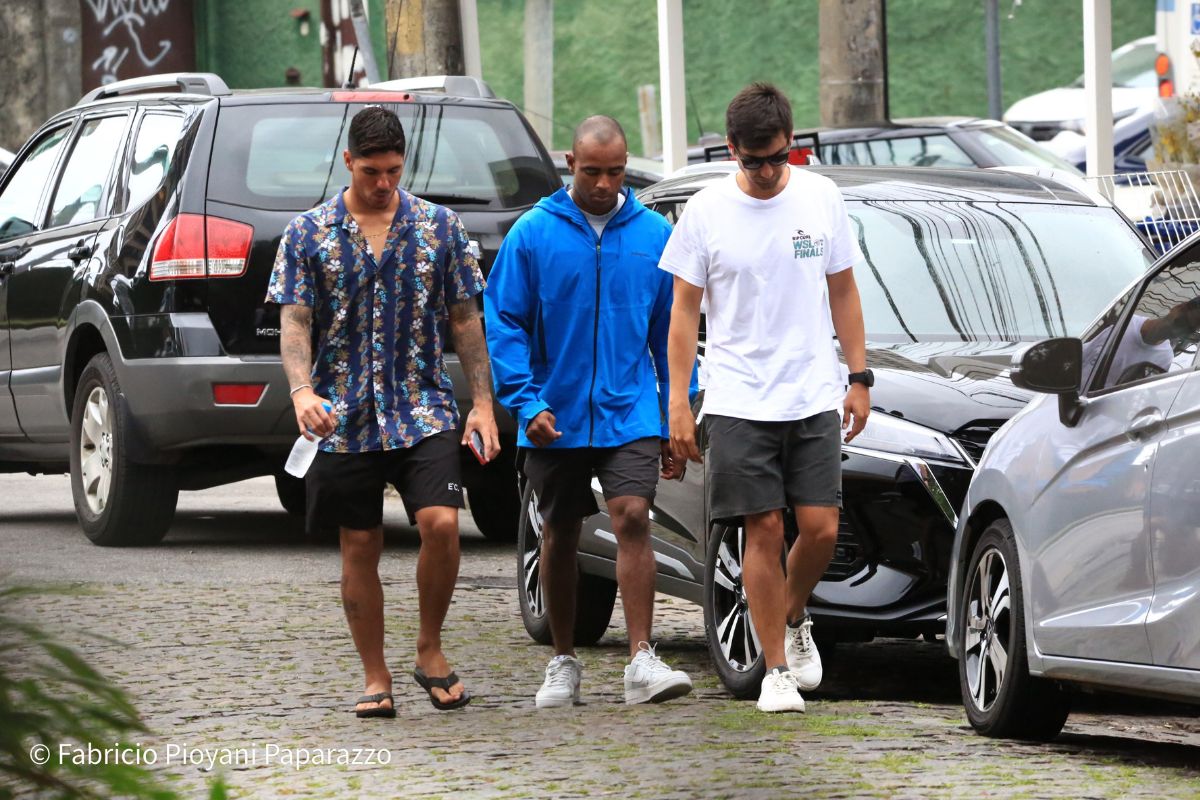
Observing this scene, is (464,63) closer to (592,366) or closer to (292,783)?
(592,366)

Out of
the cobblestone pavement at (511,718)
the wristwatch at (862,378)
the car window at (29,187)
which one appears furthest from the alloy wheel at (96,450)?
the wristwatch at (862,378)

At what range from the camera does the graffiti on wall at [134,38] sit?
30250 millimetres

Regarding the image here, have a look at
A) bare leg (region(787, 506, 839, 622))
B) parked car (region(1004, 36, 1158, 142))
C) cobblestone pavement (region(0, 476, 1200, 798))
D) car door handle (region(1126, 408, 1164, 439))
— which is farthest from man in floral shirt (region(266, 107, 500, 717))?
parked car (region(1004, 36, 1158, 142))

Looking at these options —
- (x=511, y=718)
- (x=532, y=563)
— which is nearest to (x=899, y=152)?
(x=532, y=563)

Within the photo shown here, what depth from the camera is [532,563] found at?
8469mm

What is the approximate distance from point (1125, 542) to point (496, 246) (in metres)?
5.19

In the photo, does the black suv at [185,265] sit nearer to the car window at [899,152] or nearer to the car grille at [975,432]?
the car grille at [975,432]

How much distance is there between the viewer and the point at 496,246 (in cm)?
1030

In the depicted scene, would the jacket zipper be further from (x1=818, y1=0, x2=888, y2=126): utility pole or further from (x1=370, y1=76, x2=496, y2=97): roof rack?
(x1=818, y1=0, x2=888, y2=126): utility pole

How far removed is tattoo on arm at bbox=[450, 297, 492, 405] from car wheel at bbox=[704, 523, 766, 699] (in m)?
0.91

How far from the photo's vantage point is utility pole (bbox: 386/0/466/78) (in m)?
15.6

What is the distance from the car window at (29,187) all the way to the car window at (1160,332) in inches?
280

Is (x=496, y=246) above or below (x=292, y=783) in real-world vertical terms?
above

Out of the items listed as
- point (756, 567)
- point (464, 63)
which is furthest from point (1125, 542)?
point (464, 63)
